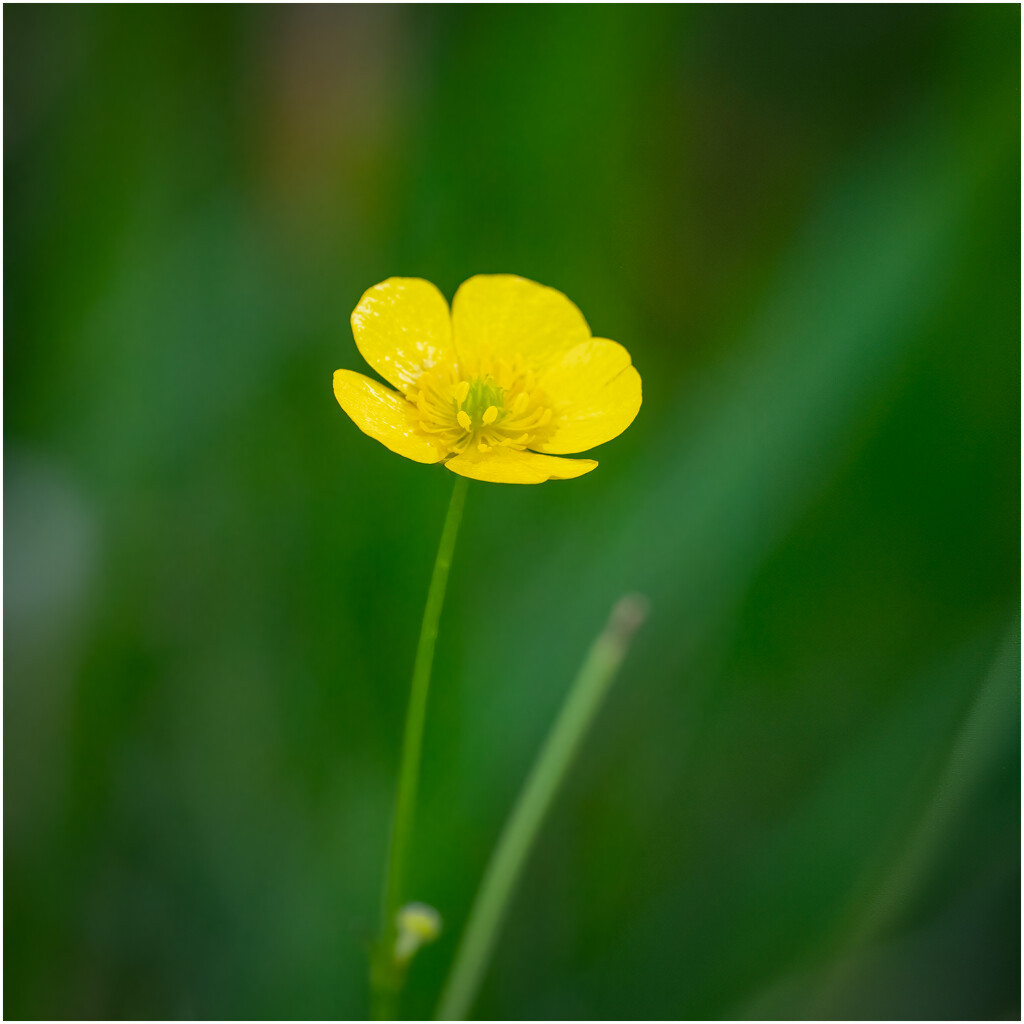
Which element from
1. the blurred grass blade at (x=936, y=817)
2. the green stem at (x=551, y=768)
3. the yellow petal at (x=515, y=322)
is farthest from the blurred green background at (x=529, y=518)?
the yellow petal at (x=515, y=322)

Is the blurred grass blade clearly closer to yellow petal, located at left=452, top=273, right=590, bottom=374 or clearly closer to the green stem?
the green stem

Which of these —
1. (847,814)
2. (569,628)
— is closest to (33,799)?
(569,628)

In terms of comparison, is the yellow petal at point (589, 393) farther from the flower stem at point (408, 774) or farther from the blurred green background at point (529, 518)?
the blurred green background at point (529, 518)

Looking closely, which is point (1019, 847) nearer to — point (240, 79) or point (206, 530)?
point (206, 530)

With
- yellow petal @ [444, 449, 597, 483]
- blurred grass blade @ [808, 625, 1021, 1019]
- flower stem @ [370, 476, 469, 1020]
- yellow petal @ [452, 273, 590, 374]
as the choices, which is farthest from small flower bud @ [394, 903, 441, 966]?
blurred grass blade @ [808, 625, 1021, 1019]

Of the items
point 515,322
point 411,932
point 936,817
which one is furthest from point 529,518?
point 411,932
